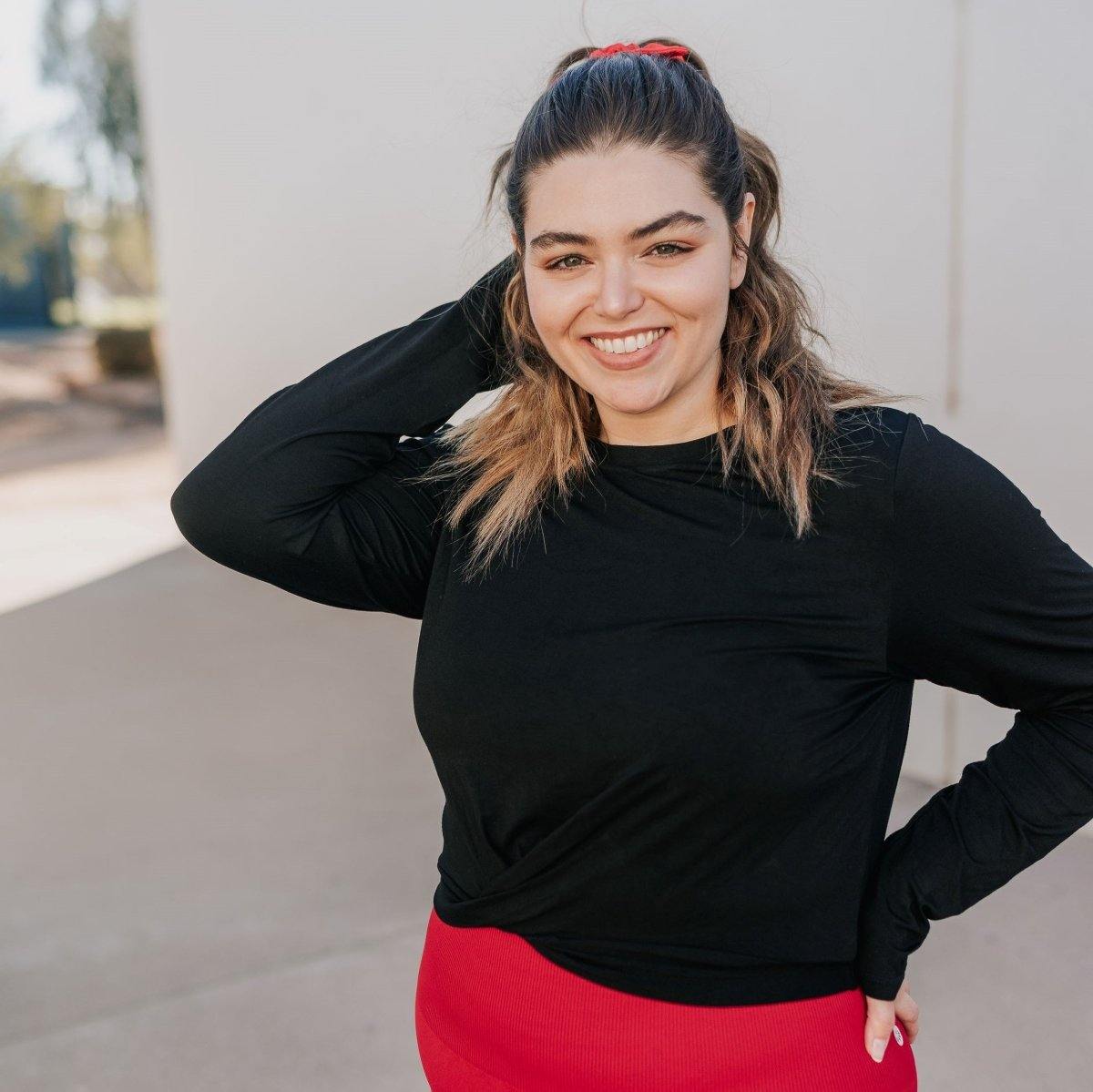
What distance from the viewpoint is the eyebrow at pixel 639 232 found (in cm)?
142

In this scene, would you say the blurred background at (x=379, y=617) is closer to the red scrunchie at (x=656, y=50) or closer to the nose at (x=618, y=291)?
the red scrunchie at (x=656, y=50)

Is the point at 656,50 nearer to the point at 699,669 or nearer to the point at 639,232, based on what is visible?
the point at 639,232

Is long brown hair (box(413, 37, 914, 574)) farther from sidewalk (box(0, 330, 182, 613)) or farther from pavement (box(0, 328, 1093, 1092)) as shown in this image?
sidewalk (box(0, 330, 182, 613))

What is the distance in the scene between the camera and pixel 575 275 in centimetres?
146

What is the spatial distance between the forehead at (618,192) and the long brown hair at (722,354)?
0.05ft

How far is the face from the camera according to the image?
142 centimetres

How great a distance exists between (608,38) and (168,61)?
456 cm

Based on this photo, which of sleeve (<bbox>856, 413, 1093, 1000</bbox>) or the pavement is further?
the pavement

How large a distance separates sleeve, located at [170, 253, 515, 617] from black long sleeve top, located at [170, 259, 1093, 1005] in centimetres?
20

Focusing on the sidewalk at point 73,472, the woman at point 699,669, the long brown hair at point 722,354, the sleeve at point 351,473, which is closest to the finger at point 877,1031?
the woman at point 699,669

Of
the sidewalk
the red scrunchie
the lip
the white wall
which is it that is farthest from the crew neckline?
the sidewalk

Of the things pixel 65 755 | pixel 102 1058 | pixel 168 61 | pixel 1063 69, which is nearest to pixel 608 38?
pixel 1063 69

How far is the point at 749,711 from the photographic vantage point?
1339 mm

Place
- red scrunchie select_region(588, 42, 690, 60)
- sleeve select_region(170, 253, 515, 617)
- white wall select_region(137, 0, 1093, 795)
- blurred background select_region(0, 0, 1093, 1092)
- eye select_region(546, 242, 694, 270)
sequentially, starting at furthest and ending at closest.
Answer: white wall select_region(137, 0, 1093, 795), blurred background select_region(0, 0, 1093, 1092), sleeve select_region(170, 253, 515, 617), red scrunchie select_region(588, 42, 690, 60), eye select_region(546, 242, 694, 270)
